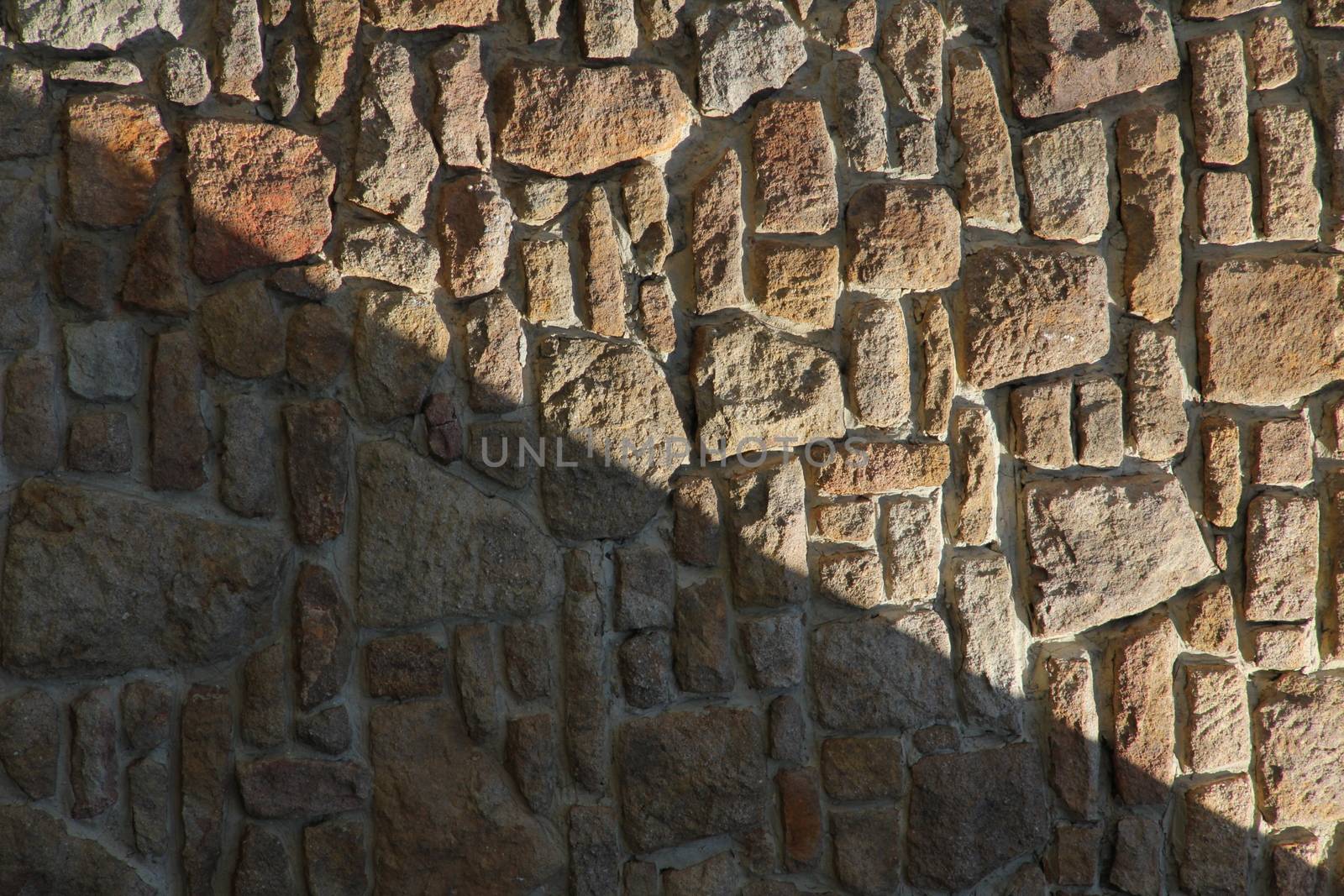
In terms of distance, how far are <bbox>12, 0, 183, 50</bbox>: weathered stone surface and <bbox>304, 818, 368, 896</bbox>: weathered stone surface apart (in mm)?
1523

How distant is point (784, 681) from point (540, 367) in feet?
2.70

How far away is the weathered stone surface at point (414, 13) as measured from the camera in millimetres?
2129

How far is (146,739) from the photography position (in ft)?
6.62

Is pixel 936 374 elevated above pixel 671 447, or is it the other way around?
pixel 936 374

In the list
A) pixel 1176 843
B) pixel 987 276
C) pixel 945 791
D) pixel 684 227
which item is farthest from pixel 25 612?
pixel 1176 843

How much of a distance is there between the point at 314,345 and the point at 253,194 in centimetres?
30

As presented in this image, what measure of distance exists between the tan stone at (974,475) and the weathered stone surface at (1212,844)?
76 cm

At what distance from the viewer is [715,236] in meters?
2.26

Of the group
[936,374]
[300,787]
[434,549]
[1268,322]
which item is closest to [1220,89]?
[1268,322]

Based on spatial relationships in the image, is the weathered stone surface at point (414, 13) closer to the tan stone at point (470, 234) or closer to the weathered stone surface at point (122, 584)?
the tan stone at point (470, 234)

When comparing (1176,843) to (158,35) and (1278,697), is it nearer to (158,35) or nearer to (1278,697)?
(1278,697)

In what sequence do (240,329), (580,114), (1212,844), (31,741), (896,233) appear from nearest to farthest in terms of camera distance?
(31,741), (240,329), (580,114), (896,233), (1212,844)

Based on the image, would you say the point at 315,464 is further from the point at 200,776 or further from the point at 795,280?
the point at 795,280

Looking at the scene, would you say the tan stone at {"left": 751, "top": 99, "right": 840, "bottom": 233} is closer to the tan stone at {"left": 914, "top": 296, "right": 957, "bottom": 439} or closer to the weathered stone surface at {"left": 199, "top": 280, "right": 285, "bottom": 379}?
the tan stone at {"left": 914, "top": 296, "right": 957, "bottom": 439}
